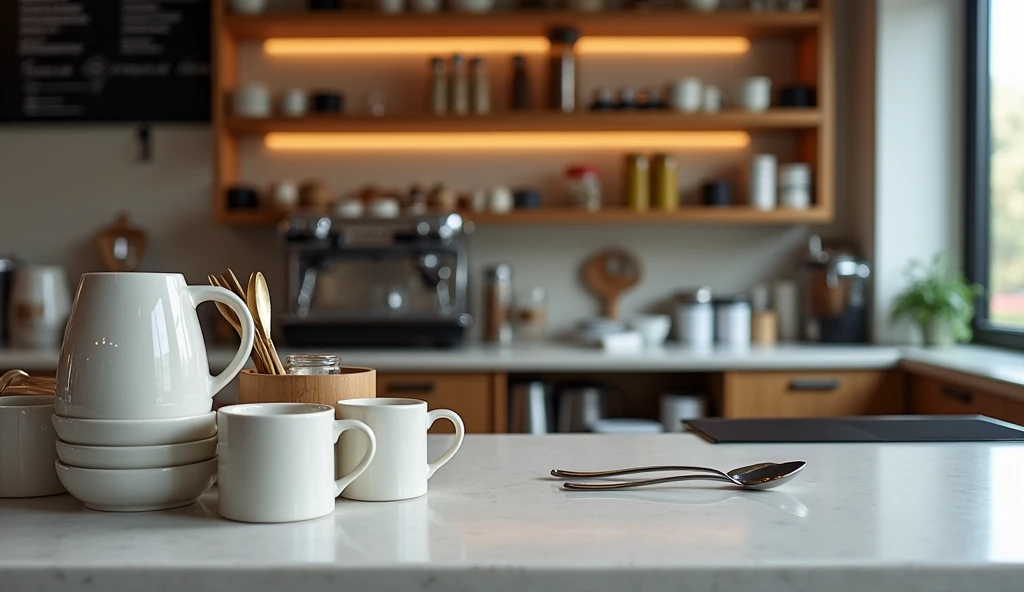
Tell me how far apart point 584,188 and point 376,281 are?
0.80 metres

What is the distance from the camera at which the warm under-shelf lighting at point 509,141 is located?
345 centimetres

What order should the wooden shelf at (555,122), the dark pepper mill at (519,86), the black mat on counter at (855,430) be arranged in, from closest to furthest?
the black mat on counter at (855,430) → the wooden shelf at (555,122) → the dark pepper mill at (519,86)

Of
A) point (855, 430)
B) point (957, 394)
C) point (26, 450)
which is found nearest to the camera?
point (26, 450)

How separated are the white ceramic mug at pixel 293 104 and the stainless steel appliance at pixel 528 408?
1240mm

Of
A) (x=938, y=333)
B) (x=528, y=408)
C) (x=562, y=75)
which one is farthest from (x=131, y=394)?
(x=938, y=333)

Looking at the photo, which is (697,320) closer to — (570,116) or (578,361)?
(578,361)

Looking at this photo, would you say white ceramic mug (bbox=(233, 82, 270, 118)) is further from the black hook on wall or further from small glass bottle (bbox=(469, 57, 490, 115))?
small glass bottle (bbox=(469, 57, 490, 115))

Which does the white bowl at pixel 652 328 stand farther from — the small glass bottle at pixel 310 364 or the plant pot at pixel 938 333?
the small glass bottle at pixel 310 364

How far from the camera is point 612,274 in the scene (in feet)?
11.6

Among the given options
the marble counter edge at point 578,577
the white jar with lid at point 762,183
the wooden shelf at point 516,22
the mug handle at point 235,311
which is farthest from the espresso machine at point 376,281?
the marble counter edge at point 578,577

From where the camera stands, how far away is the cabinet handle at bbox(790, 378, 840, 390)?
2.86m

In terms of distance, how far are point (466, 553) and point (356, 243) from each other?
8.11 ft

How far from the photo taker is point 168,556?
73 cm

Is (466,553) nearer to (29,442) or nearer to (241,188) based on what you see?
(29,442)
